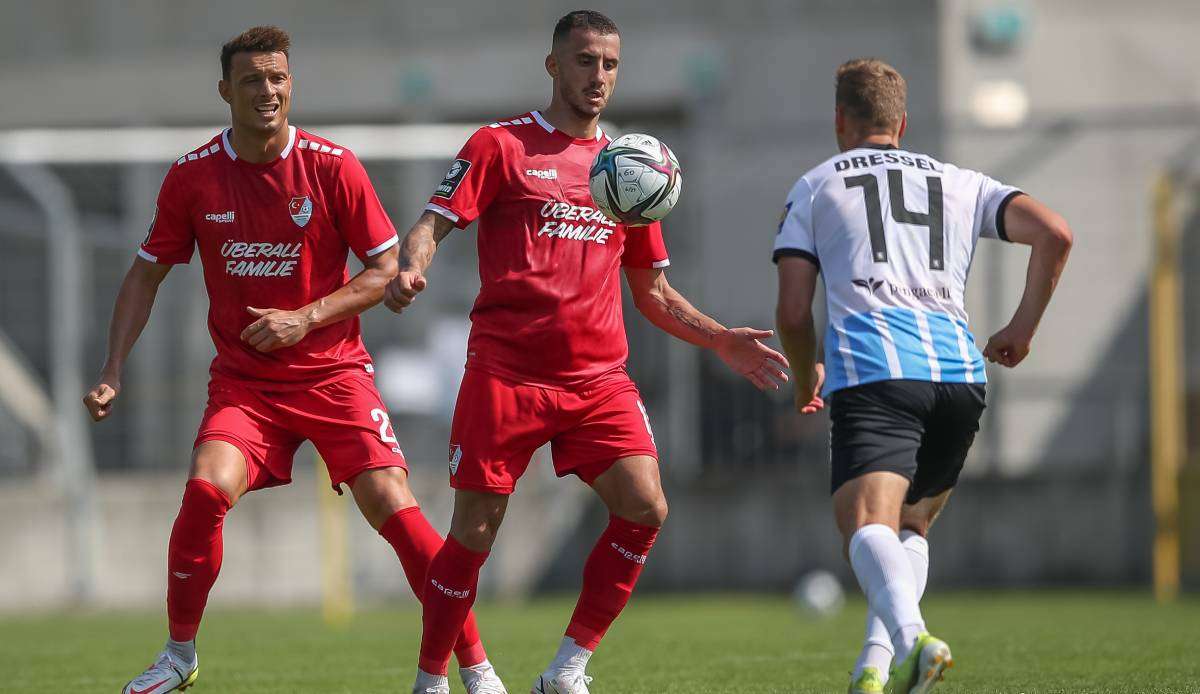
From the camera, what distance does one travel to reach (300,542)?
15461mm

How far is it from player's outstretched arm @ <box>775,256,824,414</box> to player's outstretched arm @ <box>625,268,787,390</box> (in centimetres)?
41

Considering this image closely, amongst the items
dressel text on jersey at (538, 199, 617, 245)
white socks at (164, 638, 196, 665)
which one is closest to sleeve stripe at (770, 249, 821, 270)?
dressel text on jersey at (538, 199, 617, 245)

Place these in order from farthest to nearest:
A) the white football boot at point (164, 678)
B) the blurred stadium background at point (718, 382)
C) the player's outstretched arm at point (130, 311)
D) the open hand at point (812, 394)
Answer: the blurred stadium background at point (718, 382) < the player's outstretched arm at point (130, 311) < the white football boot at point (164, 678) < the open hand at point (812, 394)

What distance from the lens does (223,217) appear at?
6.78 meters

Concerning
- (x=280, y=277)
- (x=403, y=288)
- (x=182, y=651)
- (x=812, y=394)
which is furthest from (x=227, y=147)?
(x=812, y=394)

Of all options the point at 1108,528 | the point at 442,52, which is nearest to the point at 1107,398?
the point at 1108,528

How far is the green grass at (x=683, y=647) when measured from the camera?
7.41 m

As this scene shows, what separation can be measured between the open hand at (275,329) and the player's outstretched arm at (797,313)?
1.80 m

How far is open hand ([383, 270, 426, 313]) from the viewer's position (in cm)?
602

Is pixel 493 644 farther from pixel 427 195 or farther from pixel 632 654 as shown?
pixel 427 195

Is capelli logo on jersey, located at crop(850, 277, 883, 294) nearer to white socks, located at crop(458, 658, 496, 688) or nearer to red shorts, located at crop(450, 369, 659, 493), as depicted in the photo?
red shorts, located at crop(450, 369, 659, 493)

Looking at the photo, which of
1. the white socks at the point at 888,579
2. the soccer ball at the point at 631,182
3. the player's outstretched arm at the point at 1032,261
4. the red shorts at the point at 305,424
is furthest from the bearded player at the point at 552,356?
the white socks at the point at 888,579

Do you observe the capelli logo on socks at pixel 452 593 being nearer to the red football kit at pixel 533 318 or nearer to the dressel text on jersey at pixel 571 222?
the red football kit at pixel 533 318

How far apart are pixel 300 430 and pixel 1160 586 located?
8.99 meters
